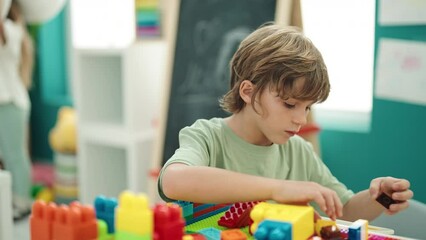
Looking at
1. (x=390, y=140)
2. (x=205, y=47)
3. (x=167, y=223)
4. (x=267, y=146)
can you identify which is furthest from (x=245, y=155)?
(x=205, y=47)

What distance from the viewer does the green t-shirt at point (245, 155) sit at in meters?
0.67

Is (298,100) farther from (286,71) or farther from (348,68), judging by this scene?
(348,68)

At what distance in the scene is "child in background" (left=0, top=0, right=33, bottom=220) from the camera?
1469 millimetres

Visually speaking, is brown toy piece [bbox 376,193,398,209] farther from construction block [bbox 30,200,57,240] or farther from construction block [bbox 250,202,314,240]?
construction block [bbox 30,200,57,240]

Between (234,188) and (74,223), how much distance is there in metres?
0.17

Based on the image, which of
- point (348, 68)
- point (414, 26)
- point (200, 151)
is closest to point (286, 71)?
point (200, 151)

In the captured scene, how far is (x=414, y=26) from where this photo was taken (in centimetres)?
114

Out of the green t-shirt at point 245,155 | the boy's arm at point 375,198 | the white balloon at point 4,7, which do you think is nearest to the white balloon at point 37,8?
the white balloon at point 4,7

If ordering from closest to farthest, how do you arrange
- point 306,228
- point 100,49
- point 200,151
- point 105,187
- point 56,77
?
point 306,228, point 200,151, point 100,49, point 105,187, point 56,77

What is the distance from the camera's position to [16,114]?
1.69 m

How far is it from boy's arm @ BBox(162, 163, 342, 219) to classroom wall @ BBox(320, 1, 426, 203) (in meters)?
0.34

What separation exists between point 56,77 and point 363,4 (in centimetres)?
161

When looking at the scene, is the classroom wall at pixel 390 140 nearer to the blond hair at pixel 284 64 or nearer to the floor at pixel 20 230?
the blond hair at pixel 284 64

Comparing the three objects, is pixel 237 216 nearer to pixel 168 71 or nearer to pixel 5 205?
pixel 5 205
